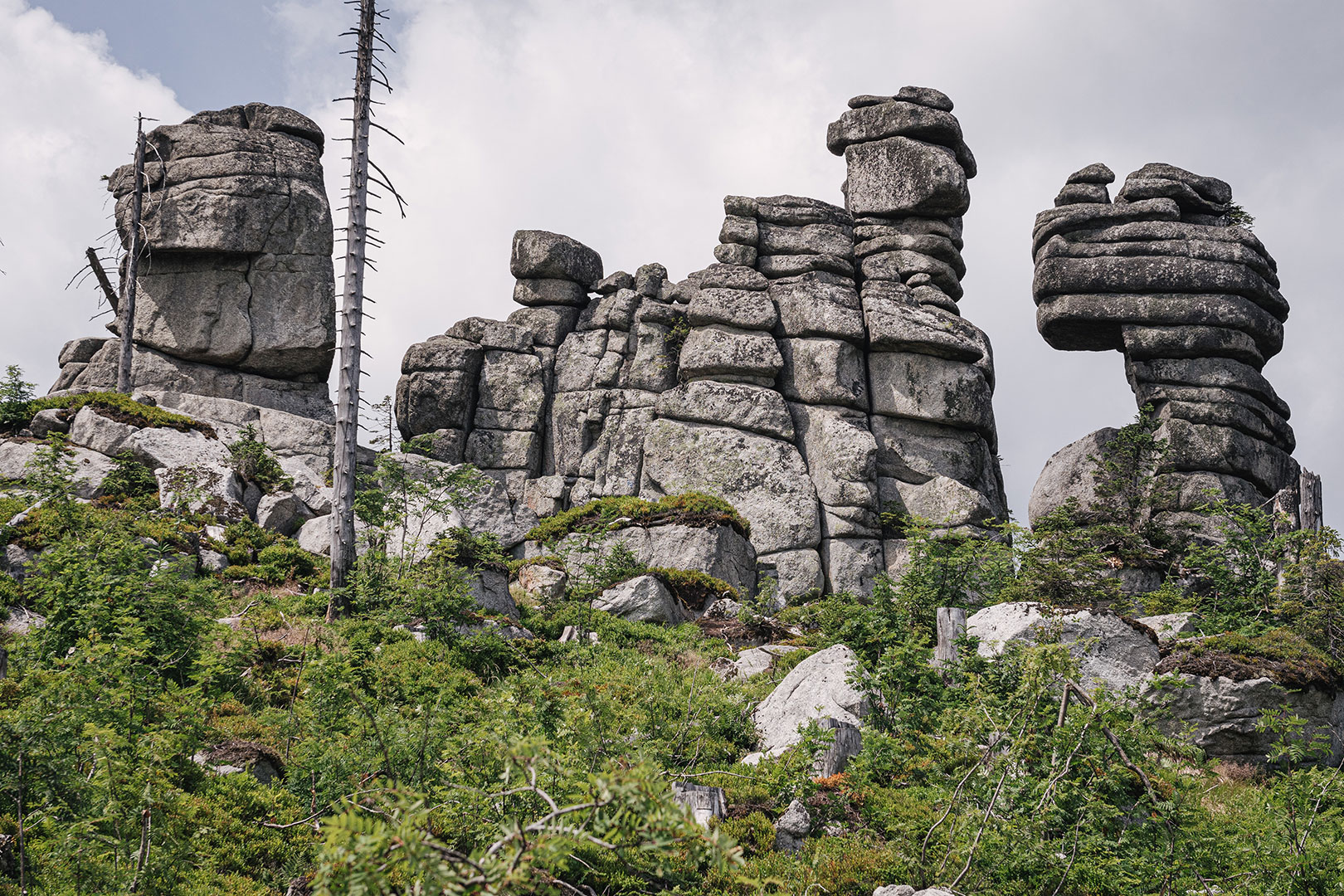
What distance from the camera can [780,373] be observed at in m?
35.5

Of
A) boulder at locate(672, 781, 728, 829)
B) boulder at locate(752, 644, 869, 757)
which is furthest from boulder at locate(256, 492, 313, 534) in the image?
boulder at locate(672, 781, 728, 829)

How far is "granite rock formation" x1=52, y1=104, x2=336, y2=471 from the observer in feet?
110

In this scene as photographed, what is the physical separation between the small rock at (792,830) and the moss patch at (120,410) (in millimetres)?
19796

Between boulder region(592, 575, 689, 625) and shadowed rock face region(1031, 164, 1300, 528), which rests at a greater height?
shadowed rock face region(1031, 164, 1300, 528)

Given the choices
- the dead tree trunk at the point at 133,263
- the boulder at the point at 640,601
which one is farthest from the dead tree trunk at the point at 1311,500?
the dead tree trunk at the point at 133,263

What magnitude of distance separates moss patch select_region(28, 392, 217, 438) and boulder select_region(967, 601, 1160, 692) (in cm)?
1999

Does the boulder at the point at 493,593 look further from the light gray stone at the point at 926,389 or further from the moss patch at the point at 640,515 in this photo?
the light gray stone at the point at 926,389

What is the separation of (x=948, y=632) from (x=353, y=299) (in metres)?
14.9

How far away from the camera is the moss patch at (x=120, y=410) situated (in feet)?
74.7

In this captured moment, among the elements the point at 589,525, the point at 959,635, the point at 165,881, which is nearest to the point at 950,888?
the point at 959,635

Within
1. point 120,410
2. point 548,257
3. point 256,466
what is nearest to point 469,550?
point 256,466

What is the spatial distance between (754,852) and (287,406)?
99.6 ft

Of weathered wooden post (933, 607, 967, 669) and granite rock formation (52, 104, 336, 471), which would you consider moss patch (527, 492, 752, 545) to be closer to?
weathered wooden post (933, 607, 967, 669)

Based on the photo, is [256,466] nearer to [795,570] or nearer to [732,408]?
[732,408]
